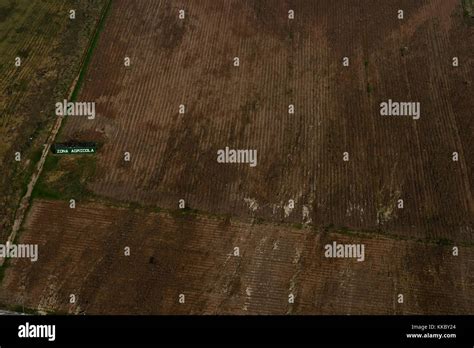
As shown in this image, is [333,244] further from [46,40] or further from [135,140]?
[46,40]

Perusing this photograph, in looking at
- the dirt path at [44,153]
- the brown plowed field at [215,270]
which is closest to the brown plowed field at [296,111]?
the dirt path at [44,153]

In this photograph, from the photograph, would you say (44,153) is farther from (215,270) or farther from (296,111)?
(296,111)

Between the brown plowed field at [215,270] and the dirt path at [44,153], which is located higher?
the dirt path at [44,153]

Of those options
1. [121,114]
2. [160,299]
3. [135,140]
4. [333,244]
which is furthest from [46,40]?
[333,244]

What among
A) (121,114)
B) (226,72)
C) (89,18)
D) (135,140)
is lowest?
(135,140)

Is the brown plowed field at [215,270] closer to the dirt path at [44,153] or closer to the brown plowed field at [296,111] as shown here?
the dirt path at [44,153]

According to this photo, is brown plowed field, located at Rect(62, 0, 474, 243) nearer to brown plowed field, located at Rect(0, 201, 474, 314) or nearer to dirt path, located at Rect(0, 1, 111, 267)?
dirt path, located at Rect(0, 1, 111, 267)
